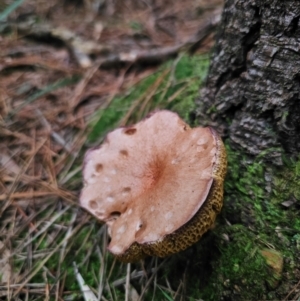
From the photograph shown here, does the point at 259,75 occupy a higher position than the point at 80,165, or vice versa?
the point at 259,75

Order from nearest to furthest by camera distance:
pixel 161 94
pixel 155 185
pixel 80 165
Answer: pixel 155 185 → pixel 80 165 → pixel 161 94

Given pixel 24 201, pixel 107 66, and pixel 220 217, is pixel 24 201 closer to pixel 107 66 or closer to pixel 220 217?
pixel 220 217

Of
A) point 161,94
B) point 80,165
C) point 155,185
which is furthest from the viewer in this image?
point 161,94

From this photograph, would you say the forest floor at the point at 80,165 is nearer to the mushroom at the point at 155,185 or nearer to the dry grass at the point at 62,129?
the dry grass at the point at 62,129

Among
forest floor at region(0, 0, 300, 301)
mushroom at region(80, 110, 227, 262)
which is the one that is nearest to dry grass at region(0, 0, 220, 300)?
forest floor at region(0, 0, 300, 301)

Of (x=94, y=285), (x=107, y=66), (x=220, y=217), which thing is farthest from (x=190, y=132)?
(x=107, y=66)

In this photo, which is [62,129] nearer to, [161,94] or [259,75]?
[161,94]

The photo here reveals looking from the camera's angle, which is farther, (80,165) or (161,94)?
(161,94)

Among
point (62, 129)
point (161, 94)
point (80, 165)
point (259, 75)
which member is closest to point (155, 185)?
point (259, 75)
